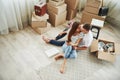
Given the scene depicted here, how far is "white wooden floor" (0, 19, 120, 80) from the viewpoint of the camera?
6.06 feet

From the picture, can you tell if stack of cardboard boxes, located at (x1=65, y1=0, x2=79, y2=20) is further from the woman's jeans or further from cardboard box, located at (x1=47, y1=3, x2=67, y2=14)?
the woman's jeans

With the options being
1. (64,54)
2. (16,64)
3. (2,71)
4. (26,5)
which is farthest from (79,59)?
(26,5)

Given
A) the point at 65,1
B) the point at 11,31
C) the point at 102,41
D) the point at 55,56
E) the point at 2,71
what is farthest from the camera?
the point at 65,1

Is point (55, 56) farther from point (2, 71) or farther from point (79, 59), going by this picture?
point (2, 71)

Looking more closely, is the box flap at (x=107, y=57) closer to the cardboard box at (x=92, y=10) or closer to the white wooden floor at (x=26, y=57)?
the white wooden floor at (x=26, y=57)

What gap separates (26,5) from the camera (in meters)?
2.38

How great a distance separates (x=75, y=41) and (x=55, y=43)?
12.5 inches

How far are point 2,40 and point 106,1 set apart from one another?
6.56 feet

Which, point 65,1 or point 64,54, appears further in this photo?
point 65,1

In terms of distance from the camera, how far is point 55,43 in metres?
2.27

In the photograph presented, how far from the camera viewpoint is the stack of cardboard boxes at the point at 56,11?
8.02 ft

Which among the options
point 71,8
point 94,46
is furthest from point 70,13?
point 94,46

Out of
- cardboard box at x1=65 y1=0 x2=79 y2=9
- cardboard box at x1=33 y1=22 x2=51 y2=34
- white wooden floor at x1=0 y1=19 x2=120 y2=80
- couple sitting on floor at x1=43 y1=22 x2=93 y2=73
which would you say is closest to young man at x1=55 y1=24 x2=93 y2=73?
couple sitting on floor at x1=43 y1=22 x2=93 y2=73

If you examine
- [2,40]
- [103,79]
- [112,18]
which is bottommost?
[103,79]
